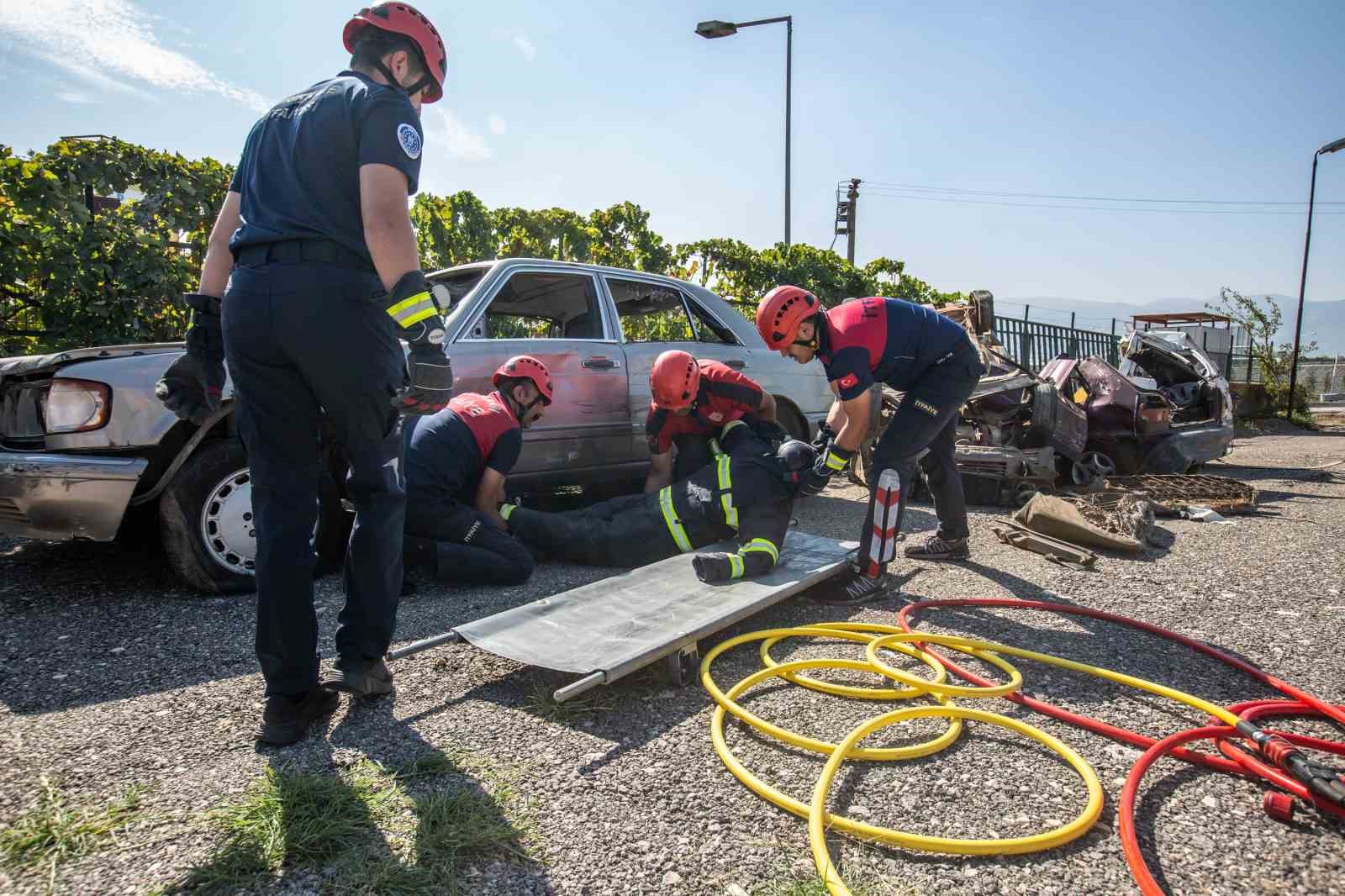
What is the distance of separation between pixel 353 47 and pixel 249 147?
0.43m

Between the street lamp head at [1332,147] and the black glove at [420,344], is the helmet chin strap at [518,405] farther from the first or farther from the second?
the street lamp head at [1332,147]

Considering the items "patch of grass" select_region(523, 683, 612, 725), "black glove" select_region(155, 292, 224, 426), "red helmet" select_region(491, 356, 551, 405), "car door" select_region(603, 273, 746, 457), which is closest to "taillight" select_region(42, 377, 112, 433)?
"black glove" select_region(155, 292, 224, 426)

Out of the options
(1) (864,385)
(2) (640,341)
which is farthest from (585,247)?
(1) (864,385)

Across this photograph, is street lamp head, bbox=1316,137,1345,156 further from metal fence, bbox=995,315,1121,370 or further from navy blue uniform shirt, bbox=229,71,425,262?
navy blue uniform shirt, bbox=229,71,425,262

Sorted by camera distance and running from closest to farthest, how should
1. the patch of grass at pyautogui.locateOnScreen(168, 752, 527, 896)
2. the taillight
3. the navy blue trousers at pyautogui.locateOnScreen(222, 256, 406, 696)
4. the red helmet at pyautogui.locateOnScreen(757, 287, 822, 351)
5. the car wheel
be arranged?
the patch of grass at pyautogui.locateOnScreen(168, 752, 527, 896)
the navy blue trousers at pyautogui.locateOnScreen(222, 256, 406, 696)
the taillight
the red helmet at pyautogui.locateOnScreen(757, 287, 822, 351)
the car wheel

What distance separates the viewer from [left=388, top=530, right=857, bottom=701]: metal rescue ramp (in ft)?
8.27

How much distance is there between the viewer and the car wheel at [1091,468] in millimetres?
7242

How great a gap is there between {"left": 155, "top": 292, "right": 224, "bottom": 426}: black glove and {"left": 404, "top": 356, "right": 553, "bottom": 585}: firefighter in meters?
1.48

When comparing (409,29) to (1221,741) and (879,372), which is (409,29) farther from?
(1221,741)

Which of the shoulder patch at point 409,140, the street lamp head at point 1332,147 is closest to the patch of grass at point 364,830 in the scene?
the shoulder patch at point 409,140

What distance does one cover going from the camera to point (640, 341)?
5.29 meters

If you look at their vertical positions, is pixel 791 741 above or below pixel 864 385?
below

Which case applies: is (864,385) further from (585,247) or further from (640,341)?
(585,247)

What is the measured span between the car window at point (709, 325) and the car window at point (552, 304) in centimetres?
96
